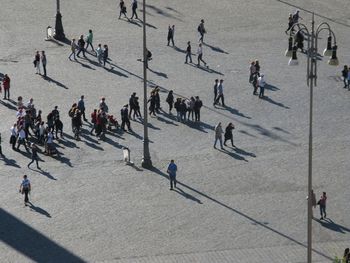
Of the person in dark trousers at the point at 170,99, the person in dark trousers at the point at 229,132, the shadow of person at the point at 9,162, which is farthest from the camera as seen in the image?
the person in dark trousers at the point at 170,99

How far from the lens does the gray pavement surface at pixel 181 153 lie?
4284cm

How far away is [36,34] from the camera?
69188mm

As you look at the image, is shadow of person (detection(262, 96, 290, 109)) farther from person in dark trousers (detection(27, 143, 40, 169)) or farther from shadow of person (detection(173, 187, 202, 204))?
person in dark trousers (detection(27, 143, 40, 169))

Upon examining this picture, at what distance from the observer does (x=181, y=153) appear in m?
51.5

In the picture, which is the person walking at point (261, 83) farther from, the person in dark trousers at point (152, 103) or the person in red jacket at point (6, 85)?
the person in red jacket at point (6, 85)

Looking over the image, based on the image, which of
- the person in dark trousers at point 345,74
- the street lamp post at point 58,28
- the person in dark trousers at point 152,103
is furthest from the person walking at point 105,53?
the person in dark trousers at point 345,74

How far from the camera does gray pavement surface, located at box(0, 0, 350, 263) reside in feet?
141

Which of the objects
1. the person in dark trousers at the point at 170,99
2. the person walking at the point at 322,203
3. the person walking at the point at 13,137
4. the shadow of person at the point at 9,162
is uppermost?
the person walking at the point at 322,203

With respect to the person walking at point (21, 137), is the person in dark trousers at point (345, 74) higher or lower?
higher

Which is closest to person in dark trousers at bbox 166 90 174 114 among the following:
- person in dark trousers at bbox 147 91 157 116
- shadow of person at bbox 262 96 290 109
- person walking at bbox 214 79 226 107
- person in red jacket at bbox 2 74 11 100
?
person in dark trousers at bbox 147 91 157 116

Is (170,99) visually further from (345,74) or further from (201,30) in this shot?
(201,30)

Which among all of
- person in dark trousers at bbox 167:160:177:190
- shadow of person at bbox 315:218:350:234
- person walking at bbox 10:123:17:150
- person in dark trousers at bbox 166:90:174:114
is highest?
shadow of person at bbox 315:218:350:234

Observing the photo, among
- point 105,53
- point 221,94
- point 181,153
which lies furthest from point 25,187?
point 105,53

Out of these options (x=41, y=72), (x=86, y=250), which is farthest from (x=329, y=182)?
(x=41, y=72)
